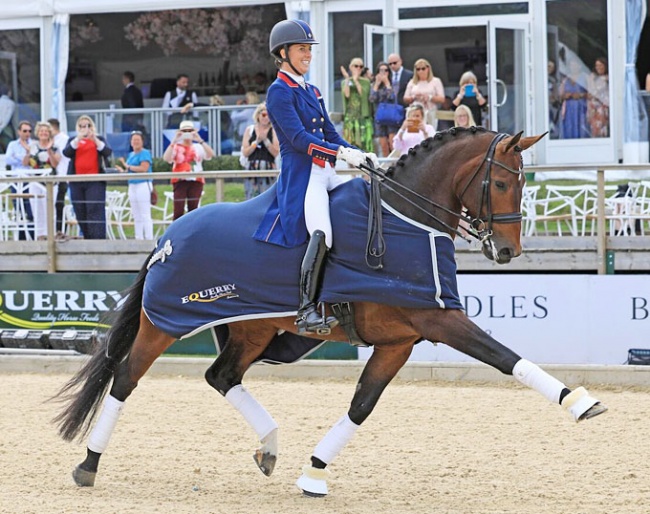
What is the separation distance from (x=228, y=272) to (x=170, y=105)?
11.3 m

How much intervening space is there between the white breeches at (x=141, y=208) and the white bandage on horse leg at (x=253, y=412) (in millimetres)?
5355

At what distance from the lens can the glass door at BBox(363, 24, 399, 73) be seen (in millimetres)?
15977

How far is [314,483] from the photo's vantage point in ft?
21.3

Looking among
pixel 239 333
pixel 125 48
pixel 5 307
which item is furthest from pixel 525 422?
pixel 125 48

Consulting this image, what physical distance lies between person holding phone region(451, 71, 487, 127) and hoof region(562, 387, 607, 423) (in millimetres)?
9038

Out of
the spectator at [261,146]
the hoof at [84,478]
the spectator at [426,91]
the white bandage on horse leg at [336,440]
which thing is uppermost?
the spectator at [426,91]

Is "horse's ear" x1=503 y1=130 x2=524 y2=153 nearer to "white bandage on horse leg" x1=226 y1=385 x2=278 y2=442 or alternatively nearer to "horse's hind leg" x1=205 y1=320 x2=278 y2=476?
"horse's hind leg" x1=205 y1=320 x2=278 y2=476

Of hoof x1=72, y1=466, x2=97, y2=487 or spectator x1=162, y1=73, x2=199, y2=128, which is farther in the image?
spectator x1=162, y1=73, x2=199, y2=128

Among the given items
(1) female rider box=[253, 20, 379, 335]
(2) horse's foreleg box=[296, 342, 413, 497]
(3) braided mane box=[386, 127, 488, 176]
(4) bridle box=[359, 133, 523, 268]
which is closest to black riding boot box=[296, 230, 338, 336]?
(1) female rider box=[253, 20, 379, 335]

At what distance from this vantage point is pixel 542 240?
11.1 metres

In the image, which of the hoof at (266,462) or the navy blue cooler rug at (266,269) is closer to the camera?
the navy blue cooler rug at (266,269)

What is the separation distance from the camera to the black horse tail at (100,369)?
7020 mm

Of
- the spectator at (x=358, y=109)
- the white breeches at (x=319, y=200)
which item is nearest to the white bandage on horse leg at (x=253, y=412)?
the white breeches at (x=319, y=200)

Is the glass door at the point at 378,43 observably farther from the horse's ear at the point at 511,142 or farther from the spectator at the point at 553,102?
the horse's ear at the point at 511,142
